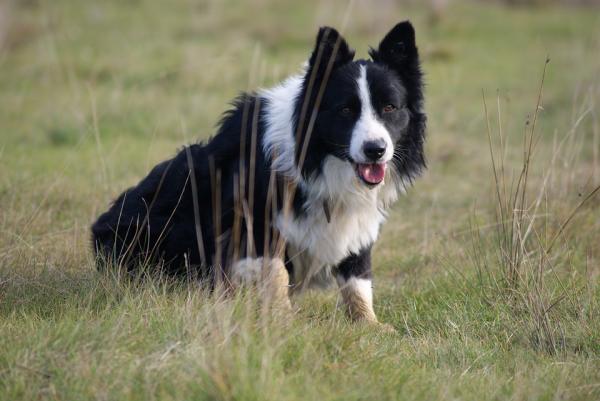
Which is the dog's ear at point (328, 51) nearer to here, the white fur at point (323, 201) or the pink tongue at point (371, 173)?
the white fur at point (323, 201)

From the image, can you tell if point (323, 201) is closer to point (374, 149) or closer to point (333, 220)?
point (333, 220)

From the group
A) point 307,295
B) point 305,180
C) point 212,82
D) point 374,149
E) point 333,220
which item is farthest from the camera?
point 212,82

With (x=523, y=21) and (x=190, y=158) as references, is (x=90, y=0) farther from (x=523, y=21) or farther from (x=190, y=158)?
(x=190, y=158)

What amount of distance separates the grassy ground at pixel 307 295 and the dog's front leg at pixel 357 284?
0.19m

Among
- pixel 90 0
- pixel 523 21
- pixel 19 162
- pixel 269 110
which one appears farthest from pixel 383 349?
pixel 90 0

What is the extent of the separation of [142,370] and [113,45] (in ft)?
40.3

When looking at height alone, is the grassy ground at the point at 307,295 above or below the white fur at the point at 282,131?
below

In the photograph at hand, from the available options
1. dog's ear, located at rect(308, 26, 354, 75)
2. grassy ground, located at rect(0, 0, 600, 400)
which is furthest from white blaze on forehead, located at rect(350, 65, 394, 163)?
grassy ground, located at rect(0, 0, 600, 400)

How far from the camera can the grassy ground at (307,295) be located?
3.45 m

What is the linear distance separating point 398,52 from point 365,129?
26.2 inches

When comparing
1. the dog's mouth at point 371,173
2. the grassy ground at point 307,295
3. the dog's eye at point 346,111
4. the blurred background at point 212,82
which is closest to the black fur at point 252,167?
the dog's eye at point 346,111

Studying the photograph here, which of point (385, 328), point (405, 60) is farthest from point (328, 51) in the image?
point (385, 328)

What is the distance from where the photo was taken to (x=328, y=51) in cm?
460

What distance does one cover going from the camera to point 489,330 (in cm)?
454
